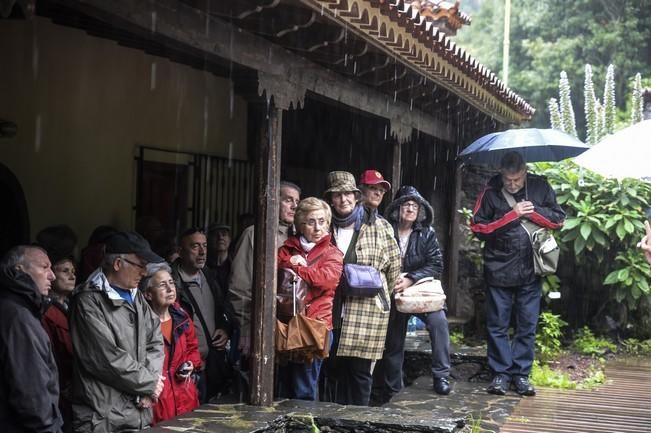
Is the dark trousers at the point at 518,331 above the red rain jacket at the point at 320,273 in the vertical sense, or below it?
below

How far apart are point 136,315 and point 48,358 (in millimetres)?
799

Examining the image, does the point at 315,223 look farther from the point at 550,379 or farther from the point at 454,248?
the point at 454,248

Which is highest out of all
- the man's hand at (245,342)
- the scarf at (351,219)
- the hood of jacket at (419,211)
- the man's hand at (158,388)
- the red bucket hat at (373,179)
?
the red bucket hat at (373,179)

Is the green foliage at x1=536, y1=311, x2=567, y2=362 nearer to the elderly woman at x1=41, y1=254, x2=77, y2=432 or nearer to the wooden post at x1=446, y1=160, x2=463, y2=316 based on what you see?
the wooden post at x1=446, y1=160, x2=463, y2=316

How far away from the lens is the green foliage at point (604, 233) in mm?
11789

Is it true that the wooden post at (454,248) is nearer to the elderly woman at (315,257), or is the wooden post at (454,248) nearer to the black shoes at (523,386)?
the black shoes at (523,386)

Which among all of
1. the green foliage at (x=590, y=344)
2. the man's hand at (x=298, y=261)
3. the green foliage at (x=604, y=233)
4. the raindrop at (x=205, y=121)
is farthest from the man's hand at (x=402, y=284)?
the green foliage at (x=590, y=344)

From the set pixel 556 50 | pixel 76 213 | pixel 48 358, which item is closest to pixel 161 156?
pixel 76 213

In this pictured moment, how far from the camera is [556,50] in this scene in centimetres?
3281

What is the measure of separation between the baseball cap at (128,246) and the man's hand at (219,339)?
5.20 feet

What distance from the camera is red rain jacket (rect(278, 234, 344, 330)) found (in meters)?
Result: 6.95

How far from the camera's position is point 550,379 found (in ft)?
31.8

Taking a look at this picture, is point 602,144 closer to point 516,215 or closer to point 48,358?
point 516,215

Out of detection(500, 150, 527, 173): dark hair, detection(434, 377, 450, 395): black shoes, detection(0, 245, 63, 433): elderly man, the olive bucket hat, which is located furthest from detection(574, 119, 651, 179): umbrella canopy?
detection(0, 245, 63, 433): elderly man
